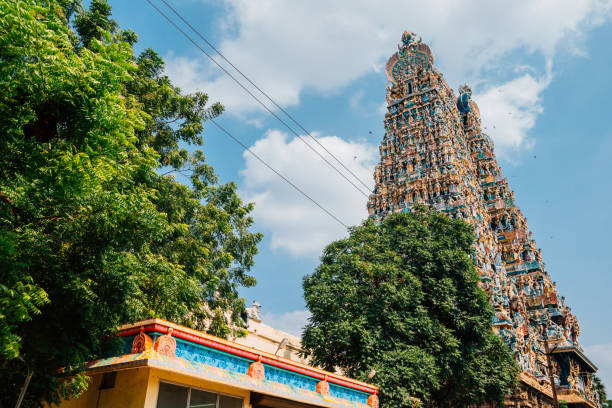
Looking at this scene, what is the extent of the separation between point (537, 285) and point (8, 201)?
43.1 metres

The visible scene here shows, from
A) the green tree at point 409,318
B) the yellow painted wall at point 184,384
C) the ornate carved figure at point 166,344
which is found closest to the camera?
the ornate carved figure at point 166,344

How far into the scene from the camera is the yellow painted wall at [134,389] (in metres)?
8.04

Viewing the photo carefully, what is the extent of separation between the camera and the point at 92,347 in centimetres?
834

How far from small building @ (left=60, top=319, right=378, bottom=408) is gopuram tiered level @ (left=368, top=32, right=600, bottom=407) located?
23766 millimetres

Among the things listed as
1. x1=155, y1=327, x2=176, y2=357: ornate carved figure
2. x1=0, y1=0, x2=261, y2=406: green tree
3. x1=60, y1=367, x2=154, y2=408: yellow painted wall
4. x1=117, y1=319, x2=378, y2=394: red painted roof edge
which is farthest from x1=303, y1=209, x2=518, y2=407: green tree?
x1=155, y1=327, x2=176, y2=357: ornate carved figure

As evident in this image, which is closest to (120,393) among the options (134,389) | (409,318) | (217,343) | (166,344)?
(134,389)

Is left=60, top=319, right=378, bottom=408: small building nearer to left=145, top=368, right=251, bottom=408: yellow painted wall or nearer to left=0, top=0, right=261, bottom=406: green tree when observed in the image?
left=145, top=368, right=251, bottom=408: yellow painted wall

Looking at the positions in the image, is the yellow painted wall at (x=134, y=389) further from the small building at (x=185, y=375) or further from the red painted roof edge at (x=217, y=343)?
the red painted roof edge at (x=217, y=343)

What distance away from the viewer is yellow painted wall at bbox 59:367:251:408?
8039 mm

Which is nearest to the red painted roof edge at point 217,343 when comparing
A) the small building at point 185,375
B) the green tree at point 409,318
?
the small building at point 185,375

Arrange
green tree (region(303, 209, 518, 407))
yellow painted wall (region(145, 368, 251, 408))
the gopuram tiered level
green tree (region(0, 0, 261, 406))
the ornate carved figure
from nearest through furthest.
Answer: green tree (region(0, 0, 261, 406))
the ornate carved figure
yellow painted wall (region(145, 368, 251, 408))
green tree (region(303, 209, 518, 407))
the gopuram tiered level

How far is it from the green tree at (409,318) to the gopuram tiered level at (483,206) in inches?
404

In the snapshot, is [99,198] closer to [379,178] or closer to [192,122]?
[192,122]

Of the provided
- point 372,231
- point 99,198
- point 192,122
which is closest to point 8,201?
point 99,198
